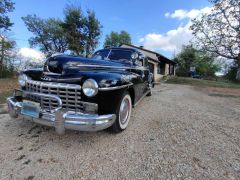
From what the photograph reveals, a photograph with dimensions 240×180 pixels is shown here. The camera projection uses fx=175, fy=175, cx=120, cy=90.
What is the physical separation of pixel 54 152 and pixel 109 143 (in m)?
0.91

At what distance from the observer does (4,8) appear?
21812mm

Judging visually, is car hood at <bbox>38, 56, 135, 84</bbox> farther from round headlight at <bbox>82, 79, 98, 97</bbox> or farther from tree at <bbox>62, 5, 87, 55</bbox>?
tree at <bbox>62, 5, 87, 55</bbox>

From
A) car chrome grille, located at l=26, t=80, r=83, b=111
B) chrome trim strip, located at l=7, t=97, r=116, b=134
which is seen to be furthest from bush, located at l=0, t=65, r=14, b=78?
chrome trim strip, located at l=7, t=97, r=116, b=134

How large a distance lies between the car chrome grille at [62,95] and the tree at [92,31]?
63.5 feet

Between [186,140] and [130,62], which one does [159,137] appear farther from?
[130,62]

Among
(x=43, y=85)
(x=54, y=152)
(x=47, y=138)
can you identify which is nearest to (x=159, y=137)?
(x=54, y=152)

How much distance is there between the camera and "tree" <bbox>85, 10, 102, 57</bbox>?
21541 mm

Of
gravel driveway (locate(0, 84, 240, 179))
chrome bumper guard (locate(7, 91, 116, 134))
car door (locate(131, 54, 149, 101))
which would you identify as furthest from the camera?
car door (locate(131, 54, 149, 101))

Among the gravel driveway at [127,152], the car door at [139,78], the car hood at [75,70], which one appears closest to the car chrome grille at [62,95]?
the car hood at [75,70]

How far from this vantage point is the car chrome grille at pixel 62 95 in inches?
110

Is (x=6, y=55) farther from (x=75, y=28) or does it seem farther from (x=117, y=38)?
(x=117, y=38)

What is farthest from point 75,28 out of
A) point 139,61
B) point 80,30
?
point 139,61

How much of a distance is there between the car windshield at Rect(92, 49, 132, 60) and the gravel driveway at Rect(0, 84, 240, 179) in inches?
71.9

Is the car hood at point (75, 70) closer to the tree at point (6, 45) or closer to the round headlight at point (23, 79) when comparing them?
the round headlight at point (23, 79)
